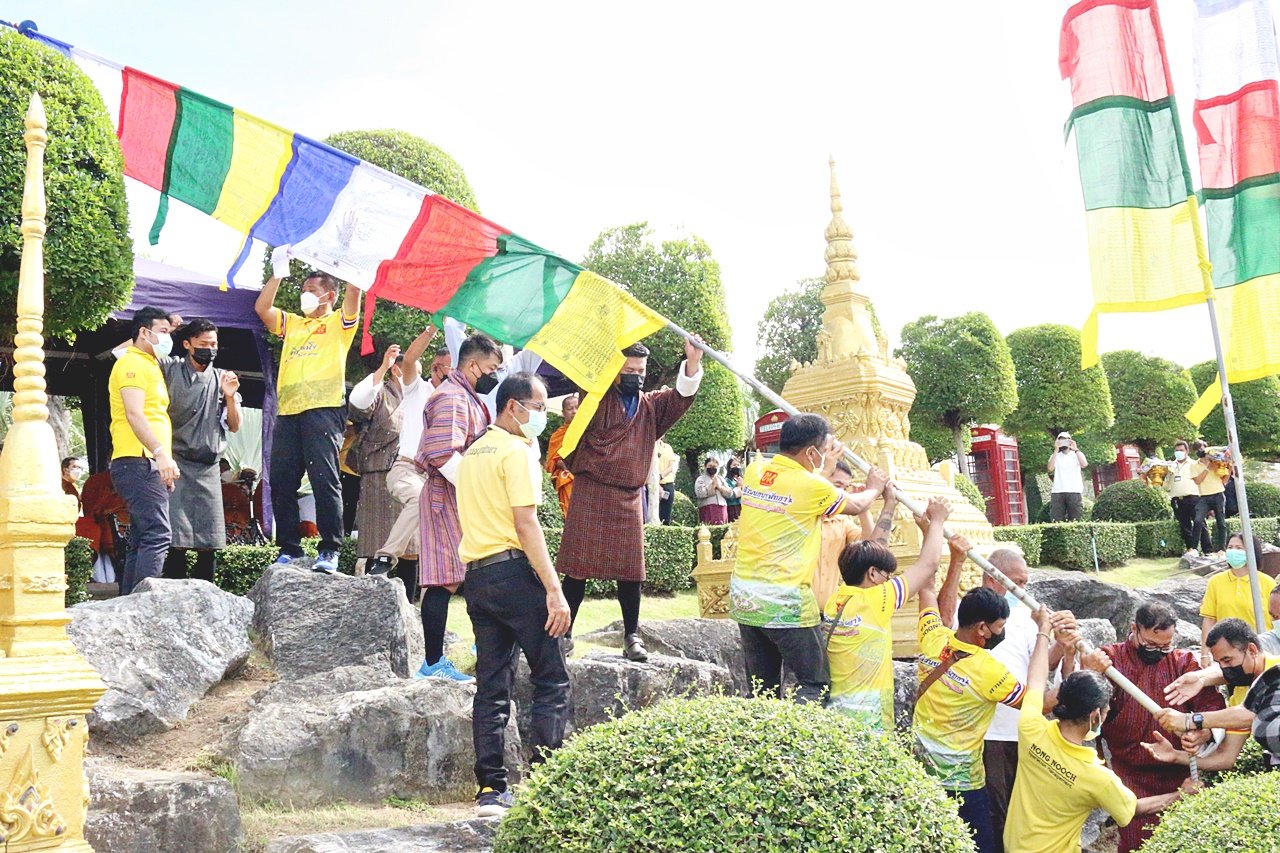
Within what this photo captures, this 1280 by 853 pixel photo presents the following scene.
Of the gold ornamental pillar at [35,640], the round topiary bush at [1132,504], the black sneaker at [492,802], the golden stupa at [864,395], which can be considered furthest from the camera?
the round topiary bush at [1132,504]

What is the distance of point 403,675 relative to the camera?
21.6 ft

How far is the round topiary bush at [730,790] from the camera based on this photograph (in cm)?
332

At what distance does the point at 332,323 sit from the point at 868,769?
459 centimetres

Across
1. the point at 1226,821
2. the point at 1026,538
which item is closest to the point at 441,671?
the point at 1226,821

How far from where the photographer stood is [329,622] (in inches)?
257

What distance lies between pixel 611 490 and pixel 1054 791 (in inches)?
103

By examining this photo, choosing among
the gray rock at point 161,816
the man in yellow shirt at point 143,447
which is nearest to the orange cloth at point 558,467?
the man in yellow shirt at point 143,447

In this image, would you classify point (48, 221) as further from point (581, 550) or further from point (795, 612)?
point (795, 612)

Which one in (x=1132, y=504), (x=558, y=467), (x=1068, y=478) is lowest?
(x=1132, y=504)

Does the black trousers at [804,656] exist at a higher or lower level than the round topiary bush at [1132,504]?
lower

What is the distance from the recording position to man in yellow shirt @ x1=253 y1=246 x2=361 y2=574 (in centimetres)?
684

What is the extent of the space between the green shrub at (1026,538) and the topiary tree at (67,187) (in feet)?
38.8

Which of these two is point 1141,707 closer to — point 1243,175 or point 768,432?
point 1243,175

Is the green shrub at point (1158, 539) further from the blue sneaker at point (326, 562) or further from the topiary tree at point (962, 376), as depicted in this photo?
the blue sneaker at point (326, 562)
